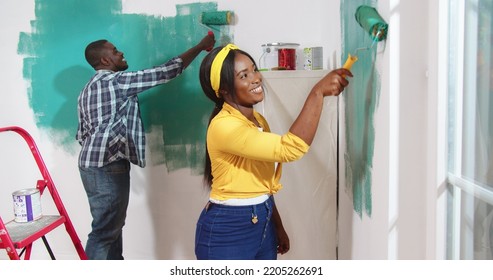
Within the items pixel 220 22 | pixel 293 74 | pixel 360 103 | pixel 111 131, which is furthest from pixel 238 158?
pixel 220 22

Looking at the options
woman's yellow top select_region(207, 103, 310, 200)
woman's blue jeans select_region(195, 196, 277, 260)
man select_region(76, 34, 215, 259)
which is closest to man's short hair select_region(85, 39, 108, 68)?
man select_region(76, 34, 215, 259)

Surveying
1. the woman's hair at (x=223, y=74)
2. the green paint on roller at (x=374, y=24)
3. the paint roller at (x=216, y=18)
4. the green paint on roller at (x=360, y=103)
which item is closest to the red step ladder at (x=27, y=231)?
the woman's hair at (x=223, y=74)

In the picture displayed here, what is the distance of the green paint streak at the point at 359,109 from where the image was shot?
50.0 inches

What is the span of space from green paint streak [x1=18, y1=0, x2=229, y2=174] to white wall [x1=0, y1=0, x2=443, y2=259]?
7cm

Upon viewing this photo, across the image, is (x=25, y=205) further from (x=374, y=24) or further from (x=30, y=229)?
(x=374, y=24)

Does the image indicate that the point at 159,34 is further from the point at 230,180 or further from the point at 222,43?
the point at 230,180

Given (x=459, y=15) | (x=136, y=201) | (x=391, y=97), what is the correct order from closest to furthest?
(x=459, y=15)
(x=391, y=97)
(x=136, y=201)

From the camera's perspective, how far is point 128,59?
6.97ft

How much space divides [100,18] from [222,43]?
0.66 meters

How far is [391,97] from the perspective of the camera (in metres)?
1.05

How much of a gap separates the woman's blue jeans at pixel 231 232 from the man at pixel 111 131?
2.57 ft

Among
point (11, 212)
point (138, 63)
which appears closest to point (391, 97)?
point (138, 63)

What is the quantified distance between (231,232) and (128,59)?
49.3 inches

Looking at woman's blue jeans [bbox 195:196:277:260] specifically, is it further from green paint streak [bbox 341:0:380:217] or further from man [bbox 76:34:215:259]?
man [bbox 76:34:215:259]
